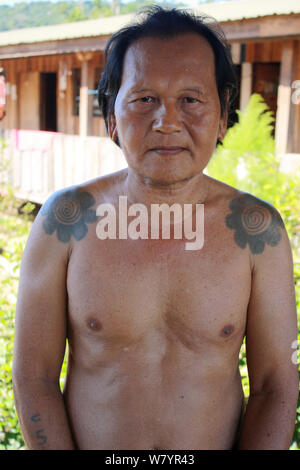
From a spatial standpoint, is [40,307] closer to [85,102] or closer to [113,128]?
[113,128]

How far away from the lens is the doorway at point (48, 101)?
13.5 meters

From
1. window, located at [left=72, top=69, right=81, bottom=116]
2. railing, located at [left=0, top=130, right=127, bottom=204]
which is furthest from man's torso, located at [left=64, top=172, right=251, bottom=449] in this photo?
window, located at [left=72, top=69, right=81, bottom=116]

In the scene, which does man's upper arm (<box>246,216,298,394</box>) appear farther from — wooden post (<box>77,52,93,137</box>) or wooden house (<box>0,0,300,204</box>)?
wooden post (<box>77,52,93,137</box>)

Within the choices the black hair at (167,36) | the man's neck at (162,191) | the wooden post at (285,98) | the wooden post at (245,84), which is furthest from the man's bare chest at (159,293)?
the wooden post at (245,84)

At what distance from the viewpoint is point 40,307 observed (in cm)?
167

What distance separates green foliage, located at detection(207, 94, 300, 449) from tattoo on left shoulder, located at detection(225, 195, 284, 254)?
1.23m

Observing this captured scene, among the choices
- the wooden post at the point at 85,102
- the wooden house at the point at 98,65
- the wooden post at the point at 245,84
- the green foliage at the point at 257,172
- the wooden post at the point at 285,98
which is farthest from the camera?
the wooden post at the point at 85,102

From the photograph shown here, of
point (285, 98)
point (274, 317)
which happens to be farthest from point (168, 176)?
point (285, 98)

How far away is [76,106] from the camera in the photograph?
40.7 feet

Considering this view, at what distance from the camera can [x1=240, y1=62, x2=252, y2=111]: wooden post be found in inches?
309

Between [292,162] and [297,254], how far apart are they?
260 cm

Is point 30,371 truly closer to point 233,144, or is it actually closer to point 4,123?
point 233,144

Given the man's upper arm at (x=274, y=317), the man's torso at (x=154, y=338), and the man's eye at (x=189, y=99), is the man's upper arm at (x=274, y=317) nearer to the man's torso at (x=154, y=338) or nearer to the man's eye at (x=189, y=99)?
the man's torso at (x=154, y=338)

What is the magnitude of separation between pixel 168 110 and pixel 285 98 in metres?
5.48
